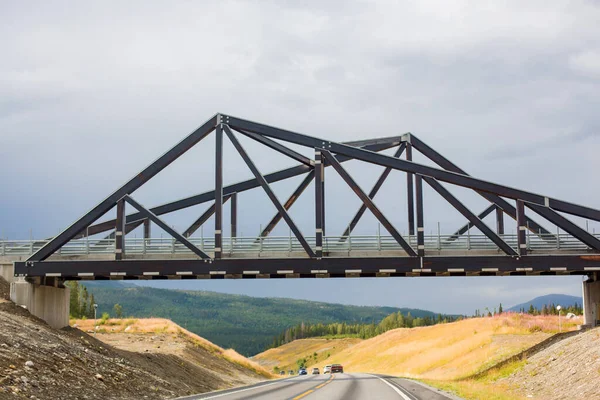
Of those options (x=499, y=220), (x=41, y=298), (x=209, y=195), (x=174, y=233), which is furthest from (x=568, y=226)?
(x=41, y=298)

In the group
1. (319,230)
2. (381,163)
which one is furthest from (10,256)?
(381,163)

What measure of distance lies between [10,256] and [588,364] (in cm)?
3216

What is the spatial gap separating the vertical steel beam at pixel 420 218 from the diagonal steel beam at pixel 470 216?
68.7 inches

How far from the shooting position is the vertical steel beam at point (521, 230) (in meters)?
42.2

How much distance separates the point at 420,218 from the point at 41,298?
22615 millimetres

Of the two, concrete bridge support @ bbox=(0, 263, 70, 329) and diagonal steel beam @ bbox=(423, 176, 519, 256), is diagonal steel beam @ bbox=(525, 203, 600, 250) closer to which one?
diagonal steel beam @ bbox=(423, 176, 519, 256)

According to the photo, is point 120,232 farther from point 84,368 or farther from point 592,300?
point 592,300

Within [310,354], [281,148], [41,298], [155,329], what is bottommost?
[310,354]

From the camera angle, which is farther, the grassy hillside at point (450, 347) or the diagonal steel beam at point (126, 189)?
the grassy hillside at point (450, 347)

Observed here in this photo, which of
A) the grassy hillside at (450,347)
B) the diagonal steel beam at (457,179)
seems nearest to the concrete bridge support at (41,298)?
the diagonal steel beam at (457,179)

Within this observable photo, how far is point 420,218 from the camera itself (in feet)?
142

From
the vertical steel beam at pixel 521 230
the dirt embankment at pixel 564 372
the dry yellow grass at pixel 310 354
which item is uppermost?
the vertical steel beam at pixel 521 230

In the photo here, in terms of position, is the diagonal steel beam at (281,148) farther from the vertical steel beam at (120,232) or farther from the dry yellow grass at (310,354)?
the dry yellow grass at (310,354)

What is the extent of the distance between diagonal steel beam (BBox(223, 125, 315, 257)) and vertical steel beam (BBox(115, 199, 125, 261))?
297 inches
